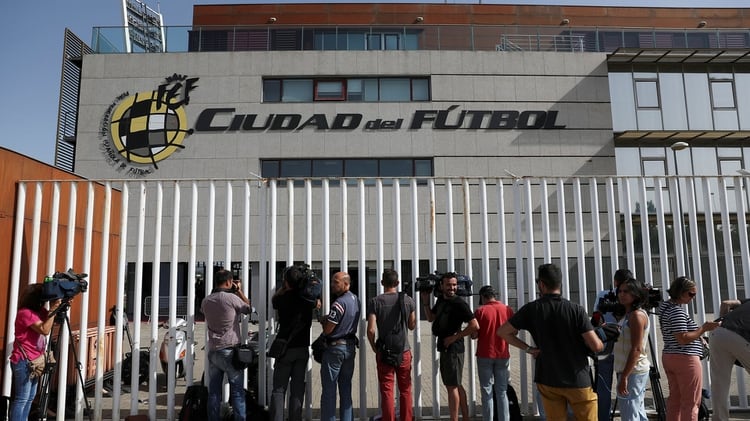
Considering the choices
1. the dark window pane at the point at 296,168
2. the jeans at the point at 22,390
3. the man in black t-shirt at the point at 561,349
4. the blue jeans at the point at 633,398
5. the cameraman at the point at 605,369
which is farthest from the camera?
the dark window pane at the point at 296,168

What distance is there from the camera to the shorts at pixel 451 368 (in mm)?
6188

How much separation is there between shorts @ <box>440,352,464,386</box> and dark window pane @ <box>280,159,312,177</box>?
52.1 feet

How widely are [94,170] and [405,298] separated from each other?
1921 cm

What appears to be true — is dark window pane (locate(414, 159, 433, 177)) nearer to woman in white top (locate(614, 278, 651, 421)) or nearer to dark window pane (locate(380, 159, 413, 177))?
dark window pane (locate(380, 159, 413, 177))

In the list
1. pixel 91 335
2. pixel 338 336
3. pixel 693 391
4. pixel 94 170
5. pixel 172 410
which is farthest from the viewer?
pixel 94 170

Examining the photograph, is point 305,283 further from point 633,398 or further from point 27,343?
point 633,398

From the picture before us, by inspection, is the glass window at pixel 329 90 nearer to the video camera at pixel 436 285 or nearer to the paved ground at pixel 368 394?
the paved ground at pixel 368 394

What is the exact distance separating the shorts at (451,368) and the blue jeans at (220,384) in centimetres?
236

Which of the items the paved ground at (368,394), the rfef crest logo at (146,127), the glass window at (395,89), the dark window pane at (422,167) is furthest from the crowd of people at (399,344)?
the glass window at (395,89)

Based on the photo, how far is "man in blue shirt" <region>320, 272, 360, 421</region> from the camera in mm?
6008

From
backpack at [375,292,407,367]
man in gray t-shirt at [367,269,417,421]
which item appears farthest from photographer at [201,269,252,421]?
backpack at [375,292,407,367]

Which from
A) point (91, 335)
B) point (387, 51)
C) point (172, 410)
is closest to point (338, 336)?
point (172, 410)

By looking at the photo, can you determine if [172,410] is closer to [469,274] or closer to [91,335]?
[91,335]

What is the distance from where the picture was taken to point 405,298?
20.6 ft
